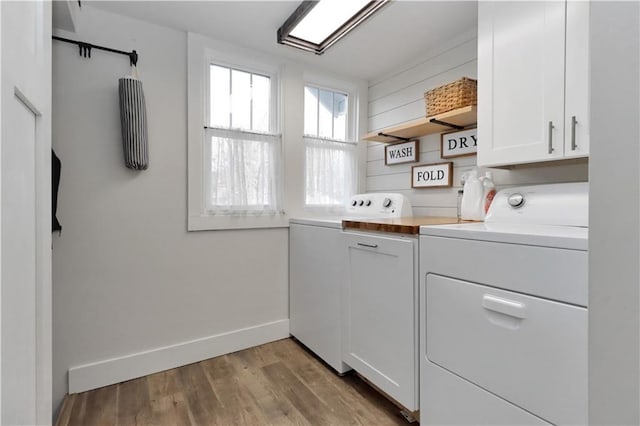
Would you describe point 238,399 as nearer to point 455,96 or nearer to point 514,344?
point 514,344

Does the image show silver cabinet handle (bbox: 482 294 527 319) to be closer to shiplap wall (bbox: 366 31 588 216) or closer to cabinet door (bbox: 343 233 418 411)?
cabinet door (bbox: 343 233 418 411)

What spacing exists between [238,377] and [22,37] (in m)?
1.93

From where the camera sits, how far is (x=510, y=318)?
113 centimetres

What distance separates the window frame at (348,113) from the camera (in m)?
2.65

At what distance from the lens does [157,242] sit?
2.08m

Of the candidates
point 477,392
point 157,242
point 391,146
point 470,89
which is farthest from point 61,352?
point 470,89

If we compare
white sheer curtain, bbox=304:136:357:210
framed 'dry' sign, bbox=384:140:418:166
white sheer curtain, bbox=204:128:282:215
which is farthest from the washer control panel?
white sheer curtain, bbox=204:128:282:215

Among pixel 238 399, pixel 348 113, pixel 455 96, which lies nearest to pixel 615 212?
pixel 455 96

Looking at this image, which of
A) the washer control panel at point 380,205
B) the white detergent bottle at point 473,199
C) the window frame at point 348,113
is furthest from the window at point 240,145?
the white detergent bottle at point 473,199

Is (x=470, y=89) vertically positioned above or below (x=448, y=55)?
below

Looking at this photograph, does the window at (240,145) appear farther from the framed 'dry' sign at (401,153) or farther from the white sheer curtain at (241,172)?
the framed 'dry' sign at (401,153)

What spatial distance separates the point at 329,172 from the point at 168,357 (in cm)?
184

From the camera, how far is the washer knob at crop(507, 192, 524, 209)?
1599 millimetres

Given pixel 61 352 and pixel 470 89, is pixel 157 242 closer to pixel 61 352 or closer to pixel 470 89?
pixel 61 352
